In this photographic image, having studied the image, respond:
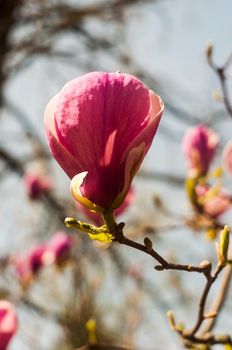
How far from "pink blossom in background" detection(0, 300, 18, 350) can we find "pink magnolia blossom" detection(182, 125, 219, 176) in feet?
1.67

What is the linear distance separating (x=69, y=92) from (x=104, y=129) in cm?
5

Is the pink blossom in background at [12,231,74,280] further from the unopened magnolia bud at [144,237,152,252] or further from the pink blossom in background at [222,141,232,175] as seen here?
the unopened magnolia bud at [144,237,152,252]

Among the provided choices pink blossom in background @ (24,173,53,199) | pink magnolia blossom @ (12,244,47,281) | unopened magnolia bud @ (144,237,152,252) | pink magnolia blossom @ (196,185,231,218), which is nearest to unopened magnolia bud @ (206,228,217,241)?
pink magnolia blossom @ (196,185,231,218)

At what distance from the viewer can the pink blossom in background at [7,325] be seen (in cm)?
73

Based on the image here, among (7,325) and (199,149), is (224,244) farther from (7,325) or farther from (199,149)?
(199,149)

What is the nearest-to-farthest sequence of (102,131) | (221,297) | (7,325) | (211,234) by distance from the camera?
(102,131)
(7,325)
(221,297)
(211,234)

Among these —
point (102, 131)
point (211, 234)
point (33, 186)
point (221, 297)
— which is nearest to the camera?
point (102, 131)

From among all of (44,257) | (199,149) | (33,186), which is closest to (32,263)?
(44,257)

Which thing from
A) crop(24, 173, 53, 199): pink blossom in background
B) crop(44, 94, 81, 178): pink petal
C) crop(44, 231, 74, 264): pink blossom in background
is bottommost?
crop(24, 173, 53, 199): pink blossom in background

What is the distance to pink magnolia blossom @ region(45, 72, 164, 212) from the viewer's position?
0.49 meters

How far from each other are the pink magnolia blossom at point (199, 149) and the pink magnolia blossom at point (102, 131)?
24.9 inches

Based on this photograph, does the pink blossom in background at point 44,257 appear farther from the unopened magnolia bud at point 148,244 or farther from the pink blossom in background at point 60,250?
the unopened magnolia bud at point 148,244

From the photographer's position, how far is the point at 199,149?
1153mm

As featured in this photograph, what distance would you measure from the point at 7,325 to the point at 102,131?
36cm
